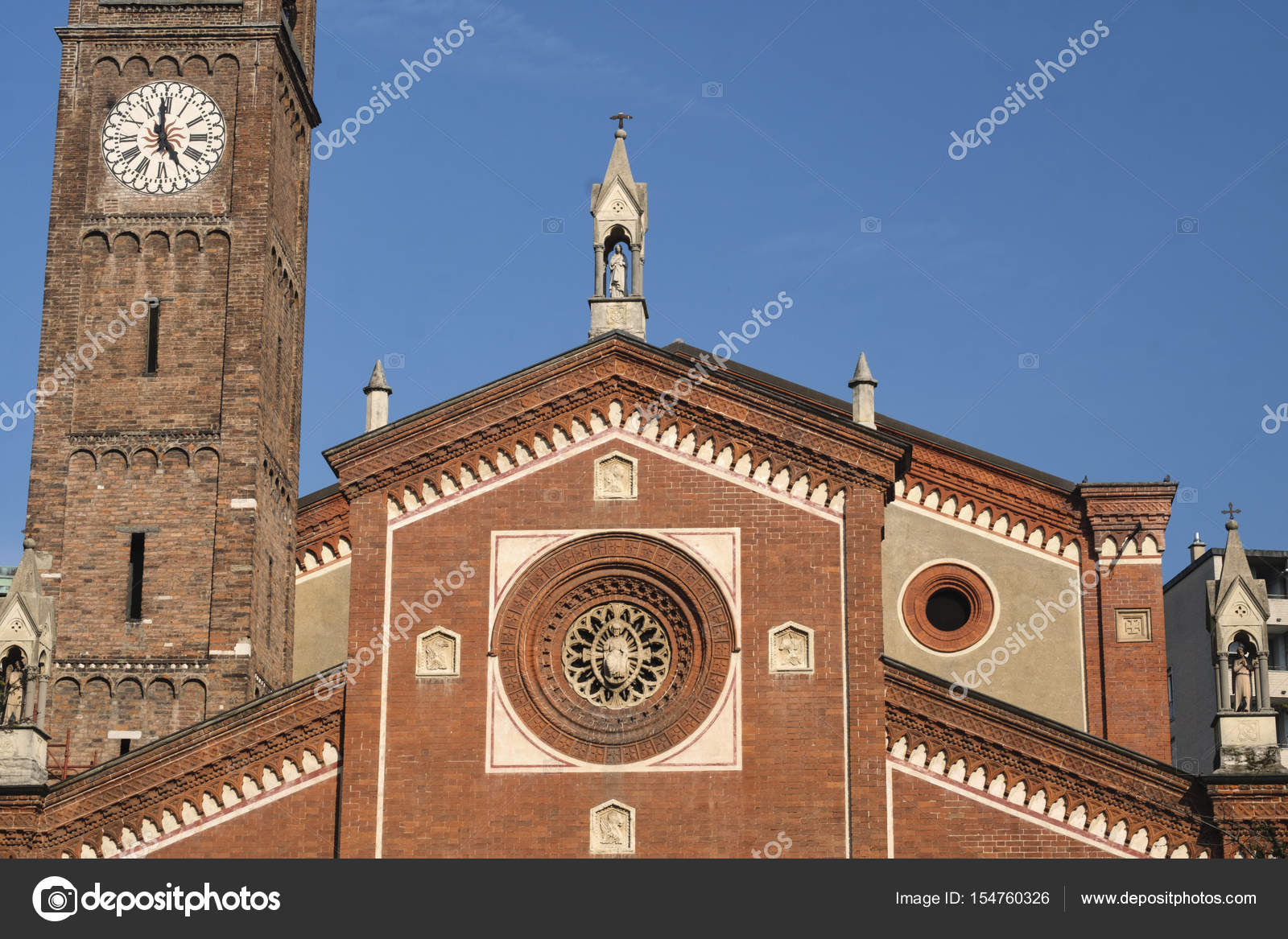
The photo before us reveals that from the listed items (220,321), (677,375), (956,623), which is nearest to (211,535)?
(220,321)

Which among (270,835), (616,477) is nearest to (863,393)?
(616,477)

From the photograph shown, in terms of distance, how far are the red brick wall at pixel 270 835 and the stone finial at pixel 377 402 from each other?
637cm

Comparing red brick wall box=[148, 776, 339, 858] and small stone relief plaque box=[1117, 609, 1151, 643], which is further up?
small stone relief plaque box=[1117, 609, 1151, 643]

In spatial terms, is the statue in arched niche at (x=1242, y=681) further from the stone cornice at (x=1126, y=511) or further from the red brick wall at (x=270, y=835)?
the red brick wall at (x=270, y=835)

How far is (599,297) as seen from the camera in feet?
105

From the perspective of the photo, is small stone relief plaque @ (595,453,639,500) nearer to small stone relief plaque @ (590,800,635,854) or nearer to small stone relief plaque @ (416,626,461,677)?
small stone relief plaque @ (416,626,461,677)

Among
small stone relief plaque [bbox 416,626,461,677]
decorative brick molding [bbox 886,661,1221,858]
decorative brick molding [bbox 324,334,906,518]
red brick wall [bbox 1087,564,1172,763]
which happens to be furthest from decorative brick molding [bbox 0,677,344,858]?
red brick wall [bbox 1087,564,1172,763]

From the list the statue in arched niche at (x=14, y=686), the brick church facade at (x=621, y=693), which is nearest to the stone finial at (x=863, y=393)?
the brick church facade at (x=621, y=693)

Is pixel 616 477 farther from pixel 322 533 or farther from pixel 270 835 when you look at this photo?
pixel 322 533

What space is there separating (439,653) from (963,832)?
818 centimetres

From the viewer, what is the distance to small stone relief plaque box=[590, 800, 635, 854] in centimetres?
2761
